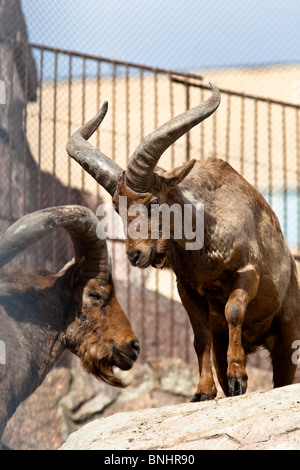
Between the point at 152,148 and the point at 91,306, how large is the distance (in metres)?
1.51

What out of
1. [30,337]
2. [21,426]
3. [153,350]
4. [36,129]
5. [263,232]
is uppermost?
[36,129]

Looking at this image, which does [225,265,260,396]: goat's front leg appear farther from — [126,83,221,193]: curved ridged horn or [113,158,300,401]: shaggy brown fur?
[126,83,221,193]: curved ridged horn

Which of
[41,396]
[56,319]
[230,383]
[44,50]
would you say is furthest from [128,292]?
[230,383]

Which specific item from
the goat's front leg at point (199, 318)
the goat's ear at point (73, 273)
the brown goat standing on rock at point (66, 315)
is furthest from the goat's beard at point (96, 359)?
the goat's front leg at point (199, 318)

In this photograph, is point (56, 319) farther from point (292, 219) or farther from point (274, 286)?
point (292, 219)

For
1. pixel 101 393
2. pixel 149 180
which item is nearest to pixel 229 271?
pixel 149 180

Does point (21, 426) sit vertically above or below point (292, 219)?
below

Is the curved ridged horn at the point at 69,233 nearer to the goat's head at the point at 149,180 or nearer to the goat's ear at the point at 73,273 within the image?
the goat's ear at the point at 73,273

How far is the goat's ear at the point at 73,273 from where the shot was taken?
641 cm

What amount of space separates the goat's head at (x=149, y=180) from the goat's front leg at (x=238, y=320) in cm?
57

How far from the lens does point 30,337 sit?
6.11 metres

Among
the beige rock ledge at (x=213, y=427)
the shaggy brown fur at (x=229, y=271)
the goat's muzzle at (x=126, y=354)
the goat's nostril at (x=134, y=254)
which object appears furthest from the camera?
the goat's muzzle at (x=126, y=354)

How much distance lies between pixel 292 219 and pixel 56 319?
8883mm
